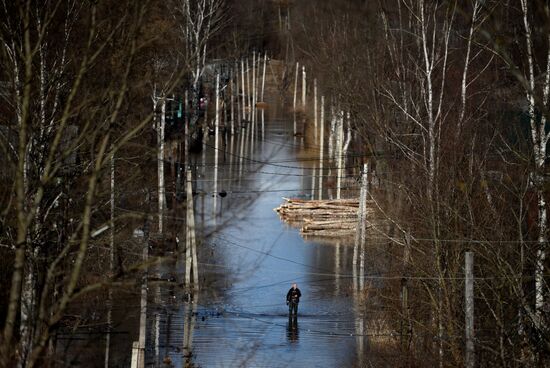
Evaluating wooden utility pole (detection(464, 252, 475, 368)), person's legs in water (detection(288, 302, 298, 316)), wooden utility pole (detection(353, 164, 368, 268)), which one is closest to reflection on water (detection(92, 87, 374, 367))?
person's legs in water (detection(288, 302, 298, 316))

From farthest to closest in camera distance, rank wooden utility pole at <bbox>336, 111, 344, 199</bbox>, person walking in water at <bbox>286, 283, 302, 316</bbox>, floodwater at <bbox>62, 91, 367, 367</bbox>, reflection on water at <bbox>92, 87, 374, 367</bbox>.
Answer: wooden utility pole at <bbox>336, 111, 344, 199</bbox>, person walking in water at <bbox>286, 283, 302, 316</bbox>, reflection on water at <bbox>92, 87, 374, 367</bbox>, floodwater at <bbox>62, 91, 367, 367</bbox>

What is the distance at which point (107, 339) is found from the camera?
15.6 meters

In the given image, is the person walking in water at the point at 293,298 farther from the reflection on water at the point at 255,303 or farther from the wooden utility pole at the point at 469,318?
the wooden utility pole at the point at 469,318

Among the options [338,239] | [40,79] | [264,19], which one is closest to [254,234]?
[338,239]

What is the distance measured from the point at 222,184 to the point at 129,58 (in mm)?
23368

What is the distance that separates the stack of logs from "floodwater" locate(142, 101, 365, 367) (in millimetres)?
576

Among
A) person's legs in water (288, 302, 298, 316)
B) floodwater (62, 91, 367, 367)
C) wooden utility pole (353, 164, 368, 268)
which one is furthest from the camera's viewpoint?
wooden utility pole (353, 164, 368, 268)

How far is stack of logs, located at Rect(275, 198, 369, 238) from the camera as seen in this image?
2767 cm

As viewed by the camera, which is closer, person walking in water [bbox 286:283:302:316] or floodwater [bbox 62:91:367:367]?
floodwater [bbox 62:91:367:367]

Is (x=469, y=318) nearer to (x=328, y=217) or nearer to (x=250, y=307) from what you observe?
(x=250, y=307)

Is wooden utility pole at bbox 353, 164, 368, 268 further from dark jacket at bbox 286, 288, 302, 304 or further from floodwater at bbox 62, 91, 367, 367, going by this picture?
dark jacket at bbox 286, 288, 302, 304

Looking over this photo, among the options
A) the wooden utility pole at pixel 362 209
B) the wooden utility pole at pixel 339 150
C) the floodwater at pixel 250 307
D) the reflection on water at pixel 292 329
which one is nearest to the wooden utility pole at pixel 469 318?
the floodwater at pixel 250 307

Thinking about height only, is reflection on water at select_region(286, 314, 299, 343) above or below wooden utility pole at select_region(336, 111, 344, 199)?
below

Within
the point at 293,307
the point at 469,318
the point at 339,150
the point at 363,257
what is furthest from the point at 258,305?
the point at 339,150
